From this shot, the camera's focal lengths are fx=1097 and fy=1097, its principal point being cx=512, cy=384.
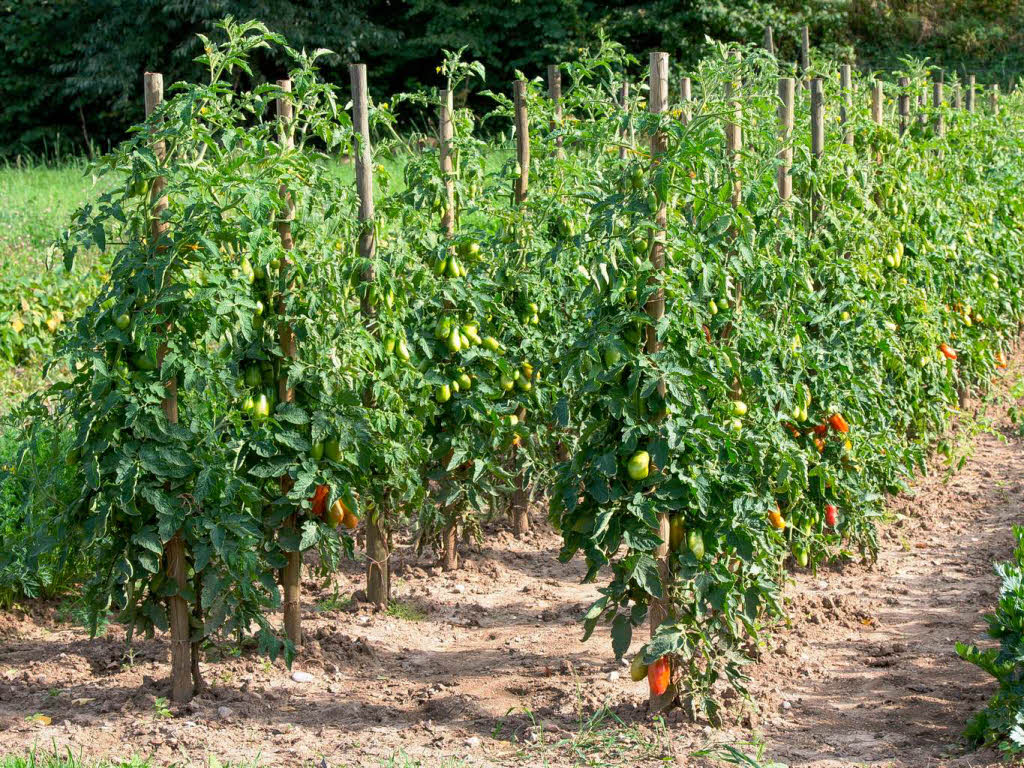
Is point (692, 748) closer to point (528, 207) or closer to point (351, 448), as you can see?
point (351, 448)

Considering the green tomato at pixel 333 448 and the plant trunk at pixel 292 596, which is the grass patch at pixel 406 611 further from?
the green tomato at pixel 333 448

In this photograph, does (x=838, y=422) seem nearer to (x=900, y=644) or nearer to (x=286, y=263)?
(x=900, y=644)

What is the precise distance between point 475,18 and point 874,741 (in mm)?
18217

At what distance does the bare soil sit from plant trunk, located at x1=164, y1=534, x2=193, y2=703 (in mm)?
78

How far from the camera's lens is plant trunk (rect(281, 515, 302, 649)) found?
4191 millimetres

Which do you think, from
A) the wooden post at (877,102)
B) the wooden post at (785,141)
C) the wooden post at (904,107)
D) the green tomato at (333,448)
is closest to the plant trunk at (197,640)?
the green tomato at (333,448)

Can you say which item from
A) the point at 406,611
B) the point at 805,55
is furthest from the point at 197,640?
the point at 805,55

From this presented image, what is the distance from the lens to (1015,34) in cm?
2159

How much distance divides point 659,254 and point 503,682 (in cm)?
173

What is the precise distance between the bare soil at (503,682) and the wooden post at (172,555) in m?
0.10

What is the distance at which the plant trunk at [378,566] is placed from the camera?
15.5ft

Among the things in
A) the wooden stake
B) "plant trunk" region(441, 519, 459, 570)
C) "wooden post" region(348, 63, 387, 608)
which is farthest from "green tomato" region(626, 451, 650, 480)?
the wooden stake

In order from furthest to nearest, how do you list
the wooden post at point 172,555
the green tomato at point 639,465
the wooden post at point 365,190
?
the wooden post at point 365,190
the wooden post at point 172,555
the green tomato at point 639,465

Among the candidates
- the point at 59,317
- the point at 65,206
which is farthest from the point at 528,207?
the point at 65,206
